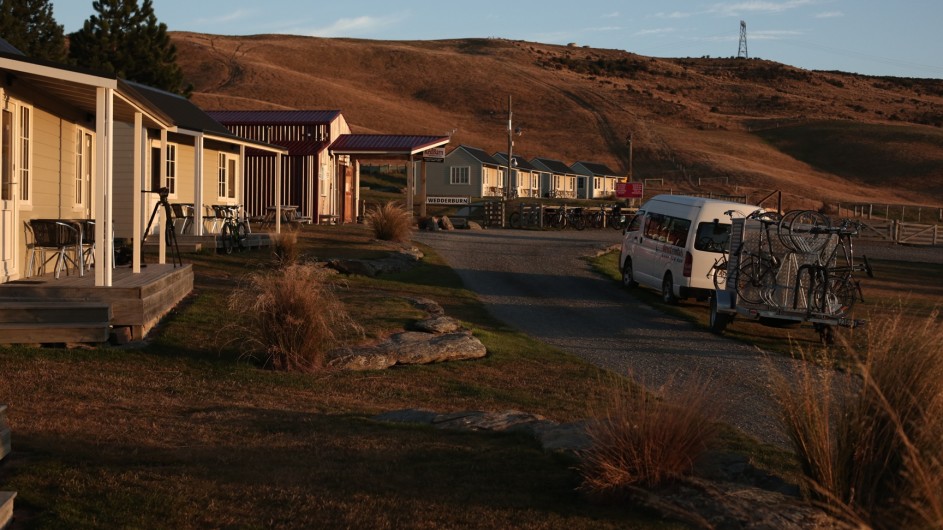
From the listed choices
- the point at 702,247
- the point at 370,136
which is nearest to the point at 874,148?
the point at 370,136

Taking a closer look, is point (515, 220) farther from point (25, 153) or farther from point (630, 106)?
point (630, 106)

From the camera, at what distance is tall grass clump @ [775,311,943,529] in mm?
4711

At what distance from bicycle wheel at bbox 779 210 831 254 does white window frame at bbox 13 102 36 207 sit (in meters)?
10.4

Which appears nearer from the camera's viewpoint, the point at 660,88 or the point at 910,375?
the point at 910,375

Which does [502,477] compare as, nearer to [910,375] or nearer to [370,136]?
[910,375]

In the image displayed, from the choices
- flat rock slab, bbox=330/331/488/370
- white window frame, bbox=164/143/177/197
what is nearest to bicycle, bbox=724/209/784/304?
flat rock slab, bbox=330/331/488/370

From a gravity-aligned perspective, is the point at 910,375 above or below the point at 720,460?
above

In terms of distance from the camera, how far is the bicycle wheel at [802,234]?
14961 millimetres

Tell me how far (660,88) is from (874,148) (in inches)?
1443

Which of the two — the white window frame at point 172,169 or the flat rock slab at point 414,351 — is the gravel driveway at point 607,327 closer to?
the flat rock slab at point 414,351

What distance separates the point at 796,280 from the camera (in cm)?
1505

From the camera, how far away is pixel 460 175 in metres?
66.6

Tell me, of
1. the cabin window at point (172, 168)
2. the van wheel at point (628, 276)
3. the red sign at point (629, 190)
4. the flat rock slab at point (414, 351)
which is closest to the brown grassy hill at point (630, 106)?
the red sign at point (629, 190)

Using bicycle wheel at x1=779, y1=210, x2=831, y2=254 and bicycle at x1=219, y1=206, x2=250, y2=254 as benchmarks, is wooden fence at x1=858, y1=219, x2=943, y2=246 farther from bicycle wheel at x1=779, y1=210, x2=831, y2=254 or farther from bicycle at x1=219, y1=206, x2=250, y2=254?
bicycle wheel at x1=779, y1=210, x2=831, y2=254
